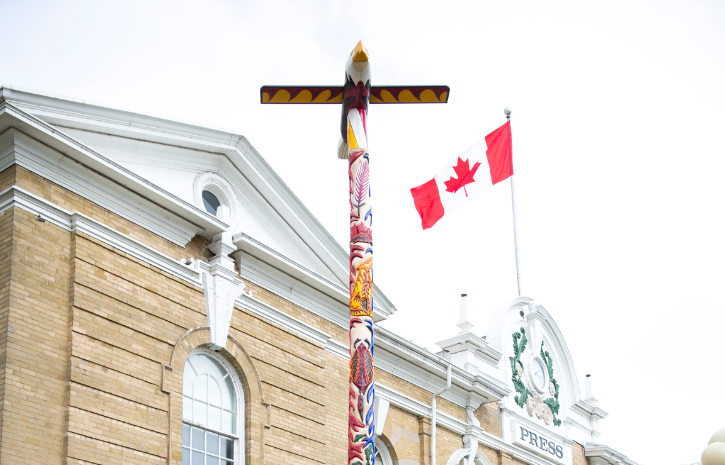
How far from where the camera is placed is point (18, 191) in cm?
1330

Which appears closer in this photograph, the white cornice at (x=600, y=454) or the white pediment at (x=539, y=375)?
the white pediment at (x=539, y=375)

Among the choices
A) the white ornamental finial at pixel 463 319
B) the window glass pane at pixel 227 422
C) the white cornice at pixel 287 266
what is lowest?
the window glass pane at pixel 227 422

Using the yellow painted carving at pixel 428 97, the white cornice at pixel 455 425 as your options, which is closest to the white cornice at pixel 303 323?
the white cornice at pixel 455 425

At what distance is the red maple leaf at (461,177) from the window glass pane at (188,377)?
868cm

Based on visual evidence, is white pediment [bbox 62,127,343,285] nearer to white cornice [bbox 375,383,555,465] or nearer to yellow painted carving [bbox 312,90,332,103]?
white cornice [bbox 375,383,555,465]

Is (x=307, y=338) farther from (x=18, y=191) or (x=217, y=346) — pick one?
(x=18, y=191)

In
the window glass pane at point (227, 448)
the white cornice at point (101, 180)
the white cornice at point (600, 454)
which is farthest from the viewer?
the white cornice at point (600, 454)

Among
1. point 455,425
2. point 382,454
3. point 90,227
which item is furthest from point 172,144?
point 455,425

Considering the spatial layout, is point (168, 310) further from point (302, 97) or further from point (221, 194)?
point (302, 97)

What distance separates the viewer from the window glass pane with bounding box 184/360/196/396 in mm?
15125

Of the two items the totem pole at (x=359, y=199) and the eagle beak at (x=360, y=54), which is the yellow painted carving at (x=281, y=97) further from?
the eagle beak at (x=360, y=54)

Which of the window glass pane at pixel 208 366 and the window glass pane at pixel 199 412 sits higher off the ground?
the window glass pane at pixel 208 366

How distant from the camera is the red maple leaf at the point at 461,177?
22172 mm

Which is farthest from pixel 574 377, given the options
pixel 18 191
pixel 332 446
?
pixel 18 191
